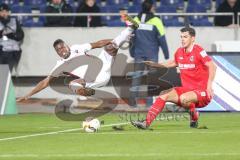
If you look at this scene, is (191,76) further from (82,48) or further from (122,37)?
(122,37)

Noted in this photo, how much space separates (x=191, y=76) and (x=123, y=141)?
269cm

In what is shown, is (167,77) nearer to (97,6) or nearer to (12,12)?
(97,6)

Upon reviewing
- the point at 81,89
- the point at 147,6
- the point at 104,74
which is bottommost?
the point at 104,74

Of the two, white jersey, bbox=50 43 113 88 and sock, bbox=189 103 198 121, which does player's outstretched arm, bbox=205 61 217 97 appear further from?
white jersey, bbox=50 43 113 88

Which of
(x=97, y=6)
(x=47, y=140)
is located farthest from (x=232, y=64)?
(x=47, y=140)

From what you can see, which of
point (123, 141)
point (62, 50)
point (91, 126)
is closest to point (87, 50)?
point (62, 50)

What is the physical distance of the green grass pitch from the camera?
10664 mm

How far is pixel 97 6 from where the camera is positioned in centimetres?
2203

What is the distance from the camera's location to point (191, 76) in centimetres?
1462

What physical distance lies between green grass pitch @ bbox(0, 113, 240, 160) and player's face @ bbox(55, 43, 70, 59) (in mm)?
1397

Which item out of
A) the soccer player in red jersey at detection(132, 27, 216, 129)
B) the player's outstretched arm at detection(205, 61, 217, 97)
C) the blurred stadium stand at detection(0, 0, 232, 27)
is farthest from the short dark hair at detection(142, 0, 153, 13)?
the player's outstretched arm at detection(205, 61, 217, 97)

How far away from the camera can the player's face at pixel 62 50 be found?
1659 cm

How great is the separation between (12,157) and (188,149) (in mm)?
2403

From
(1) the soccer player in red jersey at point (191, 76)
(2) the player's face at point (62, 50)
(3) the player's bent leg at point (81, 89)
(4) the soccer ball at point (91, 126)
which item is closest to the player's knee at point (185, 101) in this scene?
(1) the soccer player in red jersey at point (191, 76)
